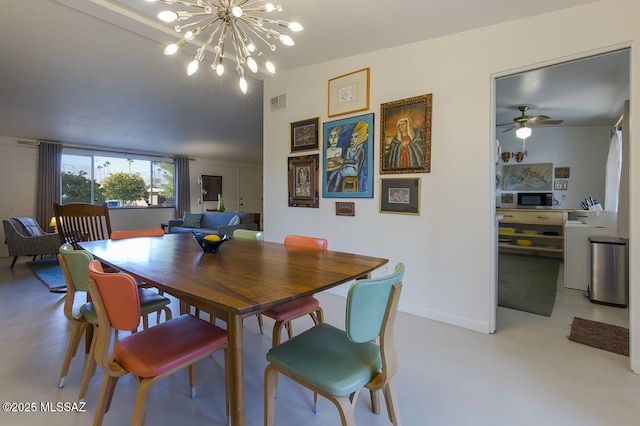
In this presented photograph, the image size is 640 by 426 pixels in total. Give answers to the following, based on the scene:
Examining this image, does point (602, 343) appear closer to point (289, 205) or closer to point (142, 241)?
point (289, 205)

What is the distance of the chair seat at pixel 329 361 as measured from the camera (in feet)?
3.27

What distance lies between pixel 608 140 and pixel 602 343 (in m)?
4.44

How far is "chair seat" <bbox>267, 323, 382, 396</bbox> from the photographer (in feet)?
3.27

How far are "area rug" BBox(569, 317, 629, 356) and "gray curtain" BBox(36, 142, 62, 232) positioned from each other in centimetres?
828

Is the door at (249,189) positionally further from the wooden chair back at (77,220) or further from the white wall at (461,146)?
the white wall at (461,146)

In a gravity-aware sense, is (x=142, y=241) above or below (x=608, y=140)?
below

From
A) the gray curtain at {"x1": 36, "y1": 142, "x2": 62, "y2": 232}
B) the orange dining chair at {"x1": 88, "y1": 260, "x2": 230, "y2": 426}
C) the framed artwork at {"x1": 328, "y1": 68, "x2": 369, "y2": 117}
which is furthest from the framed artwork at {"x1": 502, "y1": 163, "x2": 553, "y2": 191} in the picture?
the gray curtain at {"x1": 36, "y1": 142, "x2": 62, "y2": 232}

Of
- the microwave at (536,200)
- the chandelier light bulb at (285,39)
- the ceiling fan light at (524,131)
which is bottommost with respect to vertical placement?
the microwave at (536,200)

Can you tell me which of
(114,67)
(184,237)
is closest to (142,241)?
(184,237)

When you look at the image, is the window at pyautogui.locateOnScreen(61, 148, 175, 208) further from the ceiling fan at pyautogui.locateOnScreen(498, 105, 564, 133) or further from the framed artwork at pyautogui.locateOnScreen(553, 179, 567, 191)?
the framed artwork at pyautogui.locateOnScreen(553, 179, 567, 191)

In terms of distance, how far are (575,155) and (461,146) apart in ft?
14.2

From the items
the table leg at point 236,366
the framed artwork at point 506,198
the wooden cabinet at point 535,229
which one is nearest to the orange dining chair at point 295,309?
the table leg at point 236,366

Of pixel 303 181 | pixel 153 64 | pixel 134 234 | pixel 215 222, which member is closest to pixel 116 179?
pixel 215 222

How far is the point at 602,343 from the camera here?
6.98 ft
